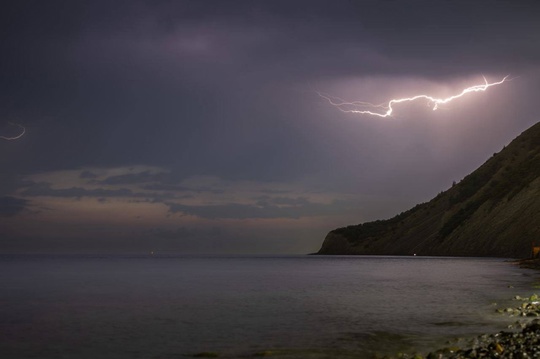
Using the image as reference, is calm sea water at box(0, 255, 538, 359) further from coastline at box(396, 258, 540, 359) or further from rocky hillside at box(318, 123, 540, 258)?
rocky hillside at box(318, 123, 540, 258)

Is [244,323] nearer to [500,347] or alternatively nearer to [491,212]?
[500,347]

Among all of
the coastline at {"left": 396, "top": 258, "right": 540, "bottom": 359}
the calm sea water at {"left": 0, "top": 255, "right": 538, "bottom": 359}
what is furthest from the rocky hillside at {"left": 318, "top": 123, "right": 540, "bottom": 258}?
the coastline at {"left": 396, "top": 258, "right": 540, "bottom": 359}

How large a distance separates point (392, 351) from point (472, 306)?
1752cm

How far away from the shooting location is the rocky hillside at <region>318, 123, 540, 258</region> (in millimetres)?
118875

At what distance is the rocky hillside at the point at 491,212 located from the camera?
4680 inches

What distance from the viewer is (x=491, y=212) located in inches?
5251

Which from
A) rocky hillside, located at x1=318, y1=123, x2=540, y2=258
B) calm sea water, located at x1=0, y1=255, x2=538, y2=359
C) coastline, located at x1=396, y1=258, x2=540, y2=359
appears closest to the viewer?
coastline, located at x1=396, y1=258, x2=540, y2=359

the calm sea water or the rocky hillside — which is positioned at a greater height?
the rocky hillside

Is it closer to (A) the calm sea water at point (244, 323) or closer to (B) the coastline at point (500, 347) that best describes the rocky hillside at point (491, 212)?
(A) the calm sea water at point (244, 323)

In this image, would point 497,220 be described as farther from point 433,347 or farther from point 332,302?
point 433,347

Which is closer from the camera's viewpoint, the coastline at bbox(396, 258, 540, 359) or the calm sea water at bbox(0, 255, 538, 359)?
the coastline at bbox(396, 258, 540, 359)

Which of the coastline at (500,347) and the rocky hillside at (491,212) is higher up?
the rocky hillside at (491,212)

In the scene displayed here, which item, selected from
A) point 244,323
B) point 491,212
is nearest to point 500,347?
point 244,323

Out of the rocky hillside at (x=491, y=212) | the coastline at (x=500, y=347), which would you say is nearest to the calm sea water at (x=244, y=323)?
the coastline at (x=500, y=347)
